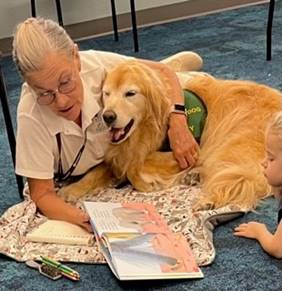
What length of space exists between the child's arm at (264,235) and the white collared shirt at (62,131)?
47 cm

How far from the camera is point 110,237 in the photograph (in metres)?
1.66

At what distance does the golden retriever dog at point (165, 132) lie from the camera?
1854 millimetres

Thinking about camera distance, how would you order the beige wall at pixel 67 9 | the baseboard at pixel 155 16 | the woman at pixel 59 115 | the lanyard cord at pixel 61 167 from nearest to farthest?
the woman at pixel 59 115 → the lanyard cord at pixel 61 167 → the beige wall at pixel 67 9 → the baseboard at pixel 155 16

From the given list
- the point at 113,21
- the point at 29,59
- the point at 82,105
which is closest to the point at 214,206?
the point at 82,105

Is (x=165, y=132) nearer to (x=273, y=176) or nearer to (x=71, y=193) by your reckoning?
(x=71, y=193)

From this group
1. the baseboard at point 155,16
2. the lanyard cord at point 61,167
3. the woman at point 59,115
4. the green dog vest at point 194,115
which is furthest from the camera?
the baseboard at point 155,16

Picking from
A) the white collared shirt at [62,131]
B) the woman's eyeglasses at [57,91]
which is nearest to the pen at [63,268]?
the white collared shirt at [62,131]

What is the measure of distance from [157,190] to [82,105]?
0.34m

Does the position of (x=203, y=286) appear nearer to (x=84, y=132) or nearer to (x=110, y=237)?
(x=110, y=237)

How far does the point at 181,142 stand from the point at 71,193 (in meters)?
0.35

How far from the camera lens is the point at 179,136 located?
196 centimetres

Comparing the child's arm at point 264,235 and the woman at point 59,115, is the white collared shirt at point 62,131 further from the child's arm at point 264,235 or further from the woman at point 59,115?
the child's arm at point 264,235

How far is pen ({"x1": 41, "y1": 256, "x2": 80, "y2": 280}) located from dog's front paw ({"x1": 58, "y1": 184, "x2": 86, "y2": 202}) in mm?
296

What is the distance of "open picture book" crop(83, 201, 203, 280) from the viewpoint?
1547 millimetres
